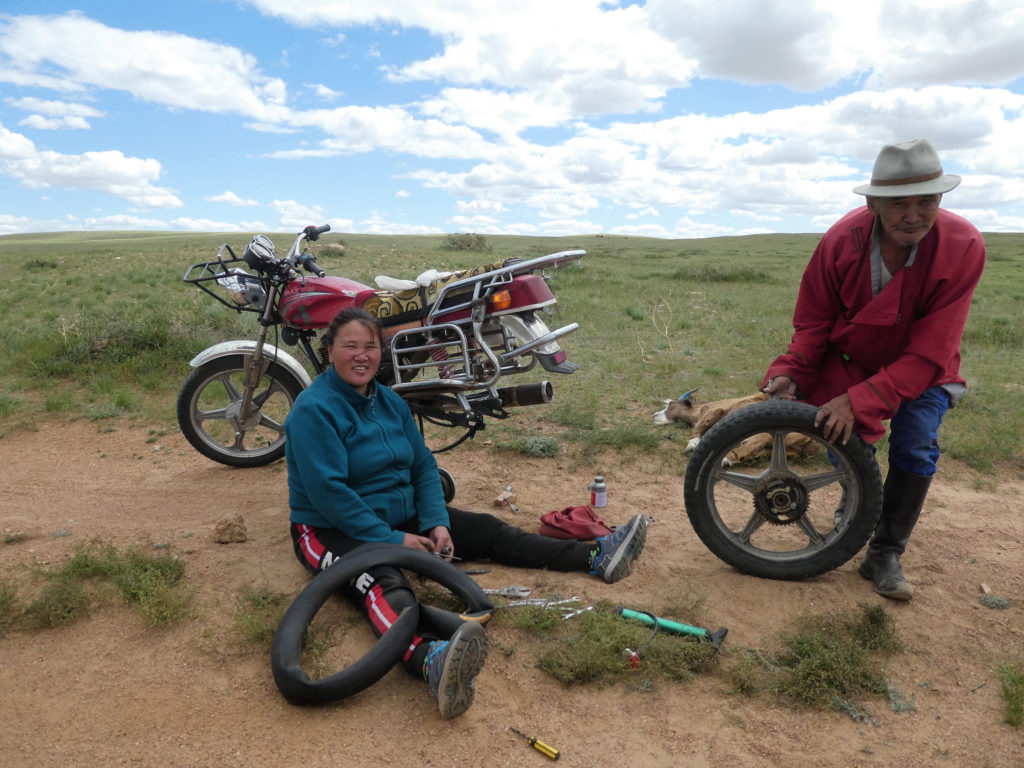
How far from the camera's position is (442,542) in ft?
11.4

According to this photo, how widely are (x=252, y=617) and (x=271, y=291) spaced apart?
8.16 ft

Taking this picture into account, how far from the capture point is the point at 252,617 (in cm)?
315

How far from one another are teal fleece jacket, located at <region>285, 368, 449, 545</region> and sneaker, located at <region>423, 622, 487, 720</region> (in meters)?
0.84

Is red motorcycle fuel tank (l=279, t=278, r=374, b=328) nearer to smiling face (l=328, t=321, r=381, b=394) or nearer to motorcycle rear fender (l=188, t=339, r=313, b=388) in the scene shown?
motorcycle rear fender (l=188, t=339, r=313, b=388)

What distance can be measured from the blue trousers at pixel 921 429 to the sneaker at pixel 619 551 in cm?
136

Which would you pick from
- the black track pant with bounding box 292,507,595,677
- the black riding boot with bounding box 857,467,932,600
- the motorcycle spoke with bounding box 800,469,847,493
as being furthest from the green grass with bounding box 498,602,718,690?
the black riding boot with bounding box 857,467,932,600

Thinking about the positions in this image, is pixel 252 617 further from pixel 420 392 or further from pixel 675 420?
pixel 675 420

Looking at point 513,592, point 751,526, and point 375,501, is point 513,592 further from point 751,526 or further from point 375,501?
point 751,526

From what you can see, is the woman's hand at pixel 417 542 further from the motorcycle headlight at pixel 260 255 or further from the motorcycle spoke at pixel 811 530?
the motorcycle headlight at pixel 260 255

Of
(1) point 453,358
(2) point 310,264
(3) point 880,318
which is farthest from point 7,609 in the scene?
(3) point 880,318

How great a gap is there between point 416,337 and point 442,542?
62.2 inches

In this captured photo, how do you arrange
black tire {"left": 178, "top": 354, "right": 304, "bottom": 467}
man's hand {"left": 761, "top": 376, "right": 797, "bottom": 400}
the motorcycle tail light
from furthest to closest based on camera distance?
1. black tire {"left": 178, "top": 354, "right": 304, "bottom": 467}
2. the motorcycle tail light
3. man's hand {"left": 761, "top": 376, "right": 797, "bottom": 400}

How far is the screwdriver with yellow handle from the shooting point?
2447 mm

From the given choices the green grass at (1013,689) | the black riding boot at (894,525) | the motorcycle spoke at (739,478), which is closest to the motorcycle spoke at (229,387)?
the motorcycle spoke at (739,478)
